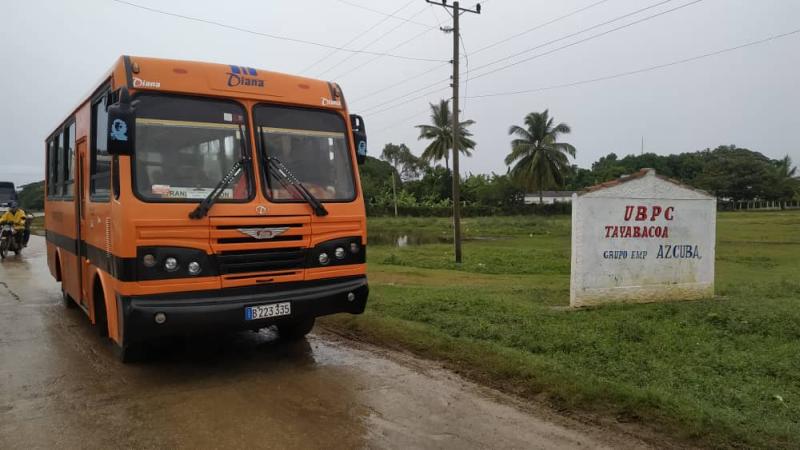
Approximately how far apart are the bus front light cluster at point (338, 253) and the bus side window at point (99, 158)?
208 cm

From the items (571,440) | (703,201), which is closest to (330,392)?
(571,440)

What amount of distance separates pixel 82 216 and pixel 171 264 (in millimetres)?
2664

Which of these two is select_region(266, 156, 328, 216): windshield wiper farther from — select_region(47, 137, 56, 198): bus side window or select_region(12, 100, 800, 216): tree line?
select_region(12, 100, 800, 216): tree line

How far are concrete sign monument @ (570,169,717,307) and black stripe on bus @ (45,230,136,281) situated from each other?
5.76m

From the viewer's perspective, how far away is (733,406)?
4695 millimetres

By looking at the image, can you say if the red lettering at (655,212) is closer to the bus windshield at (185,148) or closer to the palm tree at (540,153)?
the bus windshield at (185,148)

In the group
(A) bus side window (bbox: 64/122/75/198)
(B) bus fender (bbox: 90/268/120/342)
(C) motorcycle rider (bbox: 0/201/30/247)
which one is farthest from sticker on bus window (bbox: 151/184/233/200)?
(C) motorcycle rider (bbox: 0/201/30/247)

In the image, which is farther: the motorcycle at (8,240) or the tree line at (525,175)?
the tree line at (525,175)

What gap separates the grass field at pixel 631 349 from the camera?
4598 mm

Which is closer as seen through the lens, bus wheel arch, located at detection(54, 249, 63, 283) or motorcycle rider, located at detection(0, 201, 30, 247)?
bus wheel arch, located at detection(54, 249, 63, 283)

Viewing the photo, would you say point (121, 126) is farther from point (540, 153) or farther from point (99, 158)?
point (540, 153)

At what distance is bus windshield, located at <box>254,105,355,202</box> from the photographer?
5.86 meters

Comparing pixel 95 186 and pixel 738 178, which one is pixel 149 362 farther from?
pixel 738 178

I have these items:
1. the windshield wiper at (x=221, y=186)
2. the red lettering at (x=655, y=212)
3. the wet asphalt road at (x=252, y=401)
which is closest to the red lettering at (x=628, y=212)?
the red lettering at (x=655, y=212)
